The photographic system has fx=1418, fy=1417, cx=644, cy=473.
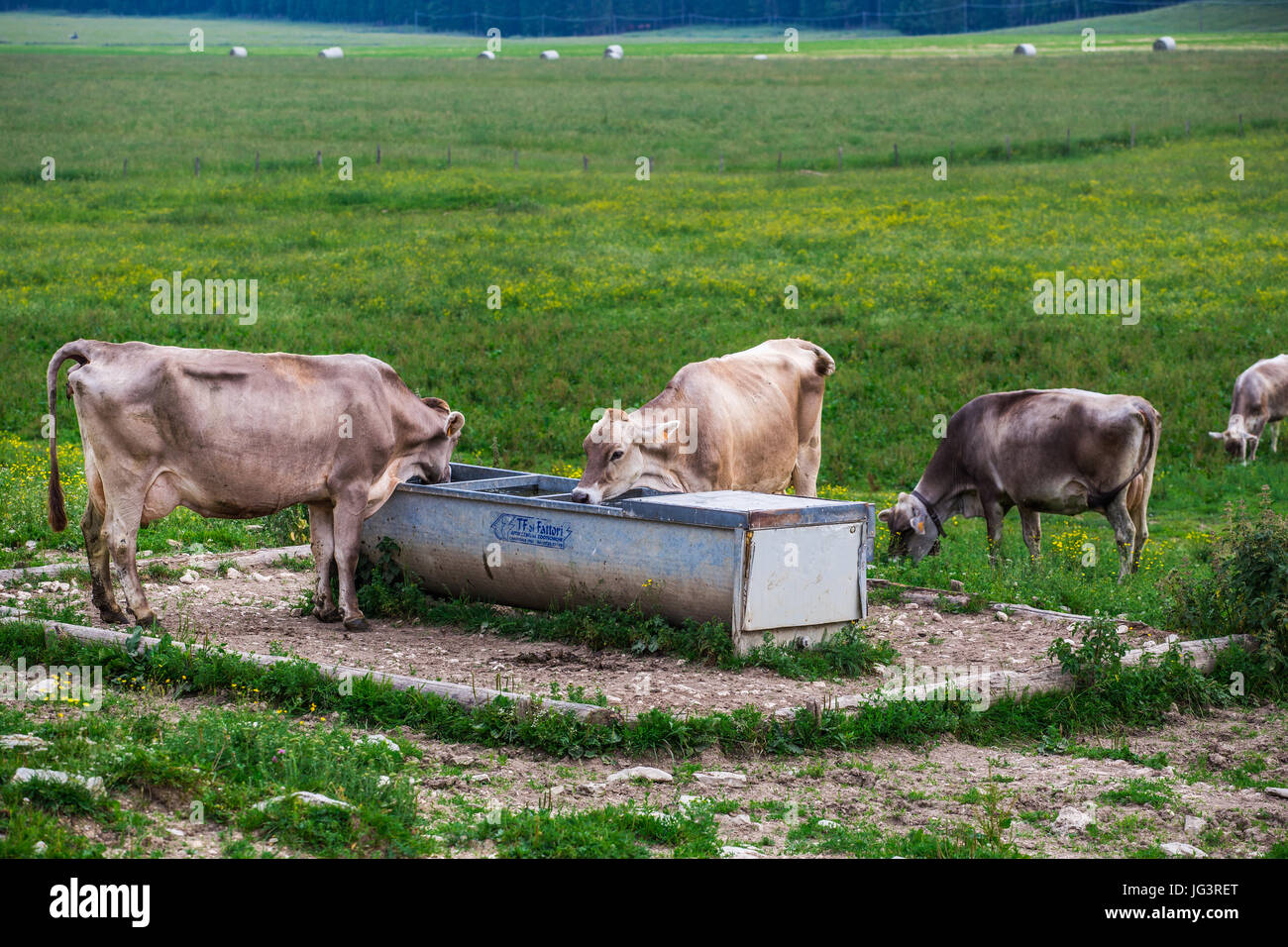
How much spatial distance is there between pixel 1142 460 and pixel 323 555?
322 inches

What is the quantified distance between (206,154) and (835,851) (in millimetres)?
44643

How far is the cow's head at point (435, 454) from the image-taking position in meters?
11.9

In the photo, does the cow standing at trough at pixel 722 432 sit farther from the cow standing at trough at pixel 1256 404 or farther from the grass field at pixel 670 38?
the grass field at pixel 670 38

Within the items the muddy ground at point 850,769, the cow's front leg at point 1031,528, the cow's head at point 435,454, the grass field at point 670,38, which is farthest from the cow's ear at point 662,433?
the grass field at point 670,38

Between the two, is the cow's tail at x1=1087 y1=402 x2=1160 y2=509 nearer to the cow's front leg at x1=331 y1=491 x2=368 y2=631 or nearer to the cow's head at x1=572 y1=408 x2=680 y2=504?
the cow's head at x1=572 y1=408 x2=680 y2=504

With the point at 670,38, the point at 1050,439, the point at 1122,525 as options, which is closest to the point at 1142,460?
the point at 1122,525

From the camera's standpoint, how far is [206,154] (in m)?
46.8

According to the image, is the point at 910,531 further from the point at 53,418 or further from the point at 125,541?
the point at 53,418

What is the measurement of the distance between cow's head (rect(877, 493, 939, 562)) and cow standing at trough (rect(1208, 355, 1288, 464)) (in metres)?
7.52

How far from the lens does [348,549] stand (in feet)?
36.4

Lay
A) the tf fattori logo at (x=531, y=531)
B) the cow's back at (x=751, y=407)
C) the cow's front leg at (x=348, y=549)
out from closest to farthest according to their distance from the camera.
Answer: the tf fattori logo at (x=531, y=531), the cow's front leg at (x=348, y=549), the cow's back at (x=751, y=407)

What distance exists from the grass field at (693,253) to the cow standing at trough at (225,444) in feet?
10.7

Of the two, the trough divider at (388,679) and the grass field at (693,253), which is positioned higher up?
the grass field at (693,253)

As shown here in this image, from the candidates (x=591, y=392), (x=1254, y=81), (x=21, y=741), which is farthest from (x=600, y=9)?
(x=21, y=741)
